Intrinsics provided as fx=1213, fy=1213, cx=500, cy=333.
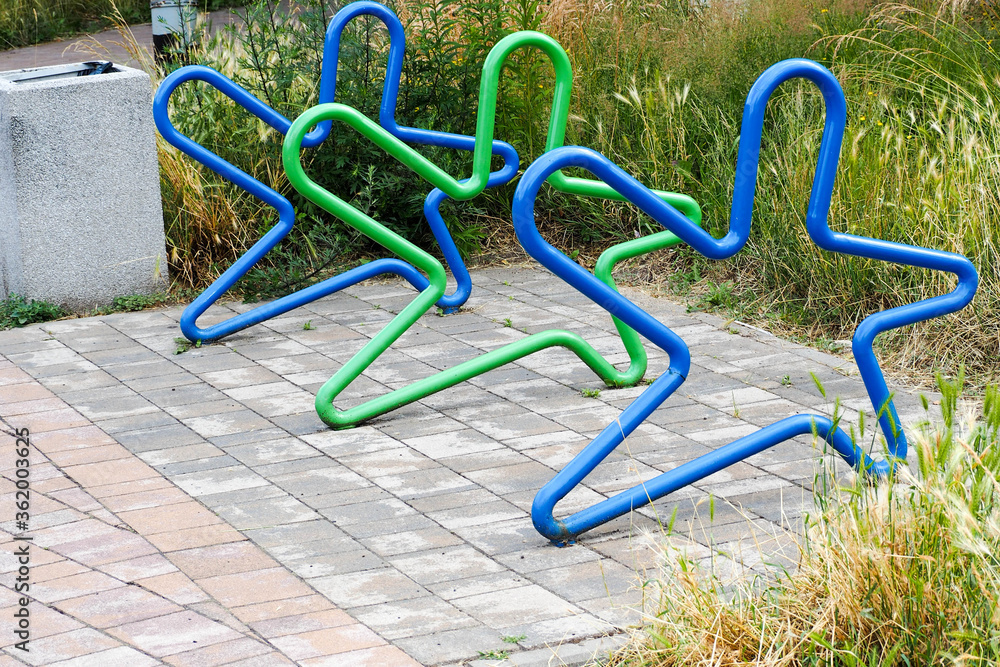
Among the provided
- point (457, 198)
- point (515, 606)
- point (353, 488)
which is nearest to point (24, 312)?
point (457, 198)

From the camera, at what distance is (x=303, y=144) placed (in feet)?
18.5

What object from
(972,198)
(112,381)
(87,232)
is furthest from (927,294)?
(87,232)

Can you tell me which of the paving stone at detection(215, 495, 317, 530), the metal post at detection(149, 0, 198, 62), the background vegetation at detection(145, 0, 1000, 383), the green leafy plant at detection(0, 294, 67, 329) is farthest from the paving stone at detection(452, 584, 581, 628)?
the metal post at detection(149, 0, 198, 62)

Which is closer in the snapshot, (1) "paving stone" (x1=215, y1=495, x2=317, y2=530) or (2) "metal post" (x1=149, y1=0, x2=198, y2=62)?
(1) "paving stone" (x1=215, y1=495, x2=317, y2=530)

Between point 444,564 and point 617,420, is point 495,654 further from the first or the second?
point 617,420

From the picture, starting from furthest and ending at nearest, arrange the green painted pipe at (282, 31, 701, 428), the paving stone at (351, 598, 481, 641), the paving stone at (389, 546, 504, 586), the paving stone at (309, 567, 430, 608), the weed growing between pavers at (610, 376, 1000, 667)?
1. the green painted pipe at (282, 31, 701, 428)
2. the paving stone at (389, 546, 504, 586)
3. the paving stone at (309, 567, 430, 608)
4. the paving stone at (351, 598, 481, 641)
5. the weed growing between pavers at (610, 376, 1000, 667)

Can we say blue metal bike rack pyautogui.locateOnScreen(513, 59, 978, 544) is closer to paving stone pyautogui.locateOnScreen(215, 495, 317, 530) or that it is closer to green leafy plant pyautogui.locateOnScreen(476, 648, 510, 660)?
green leafy plant pyautogui.locateOnScreen(476, 648, 510, 660)

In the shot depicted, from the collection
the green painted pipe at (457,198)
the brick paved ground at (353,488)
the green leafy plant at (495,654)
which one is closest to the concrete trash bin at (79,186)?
the brick paved ground at (353,488)

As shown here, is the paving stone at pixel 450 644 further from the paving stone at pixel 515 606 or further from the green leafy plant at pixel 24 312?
the green leafy plant at pixel 24 312

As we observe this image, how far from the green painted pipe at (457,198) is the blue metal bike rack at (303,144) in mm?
749

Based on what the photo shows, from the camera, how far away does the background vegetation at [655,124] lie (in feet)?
19.5

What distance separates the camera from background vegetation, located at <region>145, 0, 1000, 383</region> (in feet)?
19.5

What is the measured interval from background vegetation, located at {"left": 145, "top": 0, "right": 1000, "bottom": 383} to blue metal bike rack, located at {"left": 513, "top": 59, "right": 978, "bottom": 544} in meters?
1.89

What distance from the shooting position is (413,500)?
4023 millimetres
